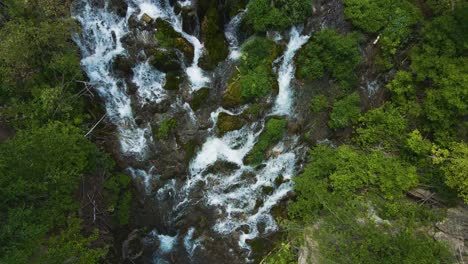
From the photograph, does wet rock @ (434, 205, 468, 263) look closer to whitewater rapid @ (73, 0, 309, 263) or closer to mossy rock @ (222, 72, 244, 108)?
whitewater rapid @ (73, 0, 309, 263)

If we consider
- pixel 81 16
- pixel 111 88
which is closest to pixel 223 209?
pixel 111 88

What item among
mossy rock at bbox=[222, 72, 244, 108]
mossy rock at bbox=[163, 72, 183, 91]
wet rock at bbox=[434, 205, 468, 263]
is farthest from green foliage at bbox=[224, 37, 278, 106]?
wet rock at bbox=[434, 205, 468, 263]

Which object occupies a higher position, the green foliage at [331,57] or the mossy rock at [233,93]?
the green foliage at [331,57]

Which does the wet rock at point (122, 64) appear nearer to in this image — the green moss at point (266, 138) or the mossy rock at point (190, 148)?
the mossy rock at point (190, 148)

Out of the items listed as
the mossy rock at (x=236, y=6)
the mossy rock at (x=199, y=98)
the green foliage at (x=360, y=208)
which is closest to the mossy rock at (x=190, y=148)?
the mossy rock at (x=199, y=98)

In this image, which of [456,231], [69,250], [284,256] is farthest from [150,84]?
[456,231]

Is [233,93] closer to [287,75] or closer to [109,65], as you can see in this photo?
[287,75]
